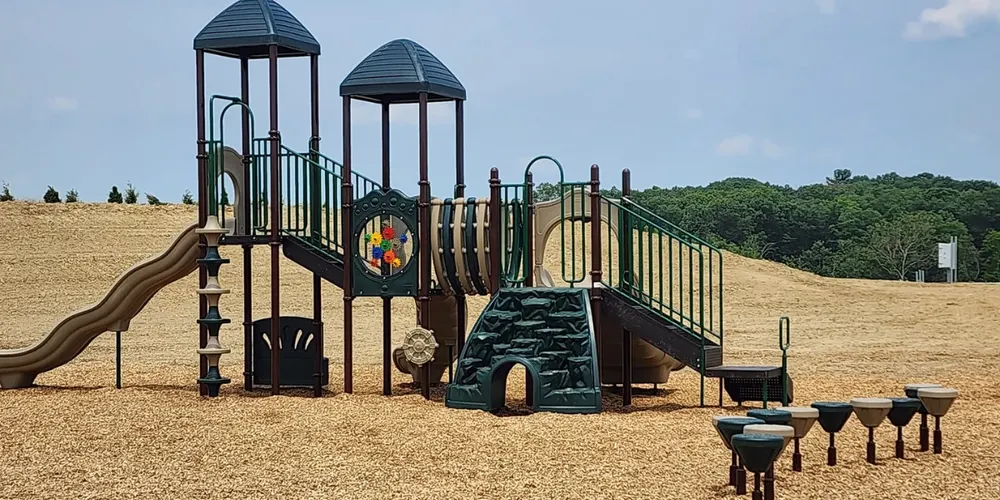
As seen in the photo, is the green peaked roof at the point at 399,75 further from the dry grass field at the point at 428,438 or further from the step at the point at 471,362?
the dry grass field at the point at 428,438

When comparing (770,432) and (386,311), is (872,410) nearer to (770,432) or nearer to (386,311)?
(770,432)

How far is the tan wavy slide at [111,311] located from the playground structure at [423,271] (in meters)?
0.02

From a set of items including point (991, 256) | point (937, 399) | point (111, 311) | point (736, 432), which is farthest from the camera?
point (991, 256)

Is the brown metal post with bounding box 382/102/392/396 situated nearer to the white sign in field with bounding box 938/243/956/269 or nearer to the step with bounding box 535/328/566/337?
the step with bounding box 535/328/566/337

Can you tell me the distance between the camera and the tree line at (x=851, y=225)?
47.5m

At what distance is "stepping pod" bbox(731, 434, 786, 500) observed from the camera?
340 inches

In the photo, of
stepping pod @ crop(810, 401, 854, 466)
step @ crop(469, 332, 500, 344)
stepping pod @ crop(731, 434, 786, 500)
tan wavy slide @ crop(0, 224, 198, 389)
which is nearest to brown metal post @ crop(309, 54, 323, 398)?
tan wavy slide @ crop(0, 224, 198, 389)

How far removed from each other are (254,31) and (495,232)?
→ 12.8 ft

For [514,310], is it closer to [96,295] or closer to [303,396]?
[303,396]

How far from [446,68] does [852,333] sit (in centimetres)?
1334

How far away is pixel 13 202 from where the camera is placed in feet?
132

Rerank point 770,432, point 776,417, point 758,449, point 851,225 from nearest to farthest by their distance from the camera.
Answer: point 758,449 < point 770,432 < point 776,417 < point 851,225

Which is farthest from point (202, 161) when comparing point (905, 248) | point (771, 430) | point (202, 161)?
point (905, 248)

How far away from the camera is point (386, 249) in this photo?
15883mm
